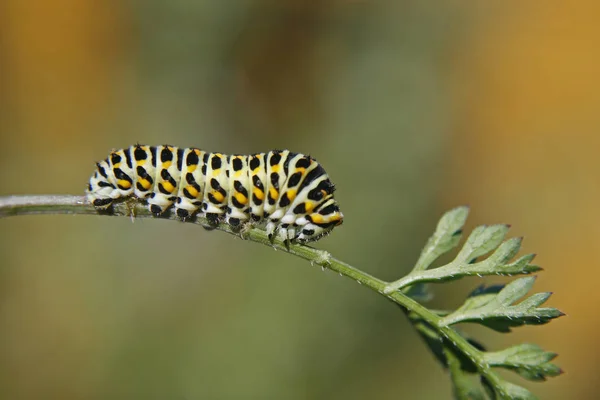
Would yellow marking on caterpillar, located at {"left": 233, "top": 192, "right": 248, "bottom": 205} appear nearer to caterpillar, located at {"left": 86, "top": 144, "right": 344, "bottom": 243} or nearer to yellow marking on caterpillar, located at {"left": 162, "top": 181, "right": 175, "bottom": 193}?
caterpillar, located at {"left": 86, "top": 144, "right": 344, "bottom": 243}

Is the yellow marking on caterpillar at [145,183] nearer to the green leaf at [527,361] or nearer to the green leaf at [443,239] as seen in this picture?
the green leaf at [443,239]

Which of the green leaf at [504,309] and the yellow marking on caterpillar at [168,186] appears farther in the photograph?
the yellow marking on caterpillar at [168,186]

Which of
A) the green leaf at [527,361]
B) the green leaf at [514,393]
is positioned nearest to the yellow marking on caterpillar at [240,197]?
the green leaf at [527,361]

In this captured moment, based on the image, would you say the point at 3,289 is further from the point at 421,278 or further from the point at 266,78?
the point at 421,278

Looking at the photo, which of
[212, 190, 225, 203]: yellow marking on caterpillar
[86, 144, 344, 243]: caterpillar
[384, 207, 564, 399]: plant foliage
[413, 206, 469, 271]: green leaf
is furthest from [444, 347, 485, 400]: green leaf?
[212, 190, 225, 203]: yellow marking on caterpillar

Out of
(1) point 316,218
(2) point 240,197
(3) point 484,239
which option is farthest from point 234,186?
(3) point 484,239
